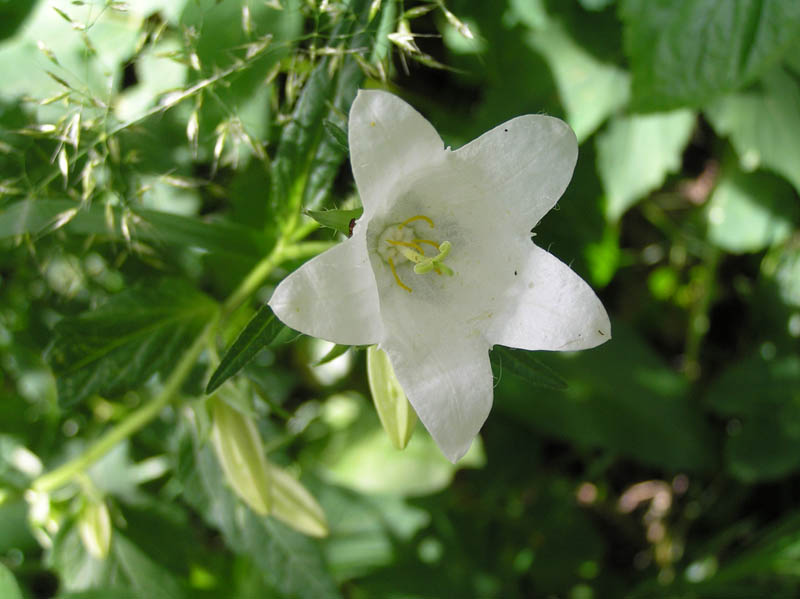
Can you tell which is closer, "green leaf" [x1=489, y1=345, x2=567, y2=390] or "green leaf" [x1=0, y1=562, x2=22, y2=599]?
"green leaf" [x1=489, y1=345, x2=567, y2=390]

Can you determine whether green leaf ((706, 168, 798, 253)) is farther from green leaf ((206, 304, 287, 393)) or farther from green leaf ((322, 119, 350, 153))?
green leaf ((206, 304, 287, 393))

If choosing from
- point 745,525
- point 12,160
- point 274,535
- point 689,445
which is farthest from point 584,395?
point 12,160

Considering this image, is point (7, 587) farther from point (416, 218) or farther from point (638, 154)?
point (638, 154)

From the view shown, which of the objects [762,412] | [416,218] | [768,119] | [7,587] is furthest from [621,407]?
[7,587]

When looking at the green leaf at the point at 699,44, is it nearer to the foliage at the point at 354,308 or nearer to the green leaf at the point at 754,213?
the foliage at the point at 354,308

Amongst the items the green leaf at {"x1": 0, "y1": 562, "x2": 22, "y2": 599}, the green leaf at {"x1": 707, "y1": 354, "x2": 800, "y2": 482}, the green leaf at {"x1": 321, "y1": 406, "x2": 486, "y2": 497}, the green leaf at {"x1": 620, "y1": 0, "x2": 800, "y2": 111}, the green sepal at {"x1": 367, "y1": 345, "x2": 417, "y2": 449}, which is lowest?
the green leaf at {"x1": 707, "y1": 354, "x2": 800, "y2": 482}

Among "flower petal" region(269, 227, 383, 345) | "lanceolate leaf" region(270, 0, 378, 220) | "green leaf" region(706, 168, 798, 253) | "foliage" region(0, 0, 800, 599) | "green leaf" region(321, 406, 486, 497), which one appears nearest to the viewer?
"flower petal" region(269, 227, 383, 345)

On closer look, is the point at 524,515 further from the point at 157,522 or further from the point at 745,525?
the point at 157,522

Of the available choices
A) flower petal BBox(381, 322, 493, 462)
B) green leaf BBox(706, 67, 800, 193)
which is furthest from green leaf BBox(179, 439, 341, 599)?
green leaf BBox(706, 67, 800, 193)
